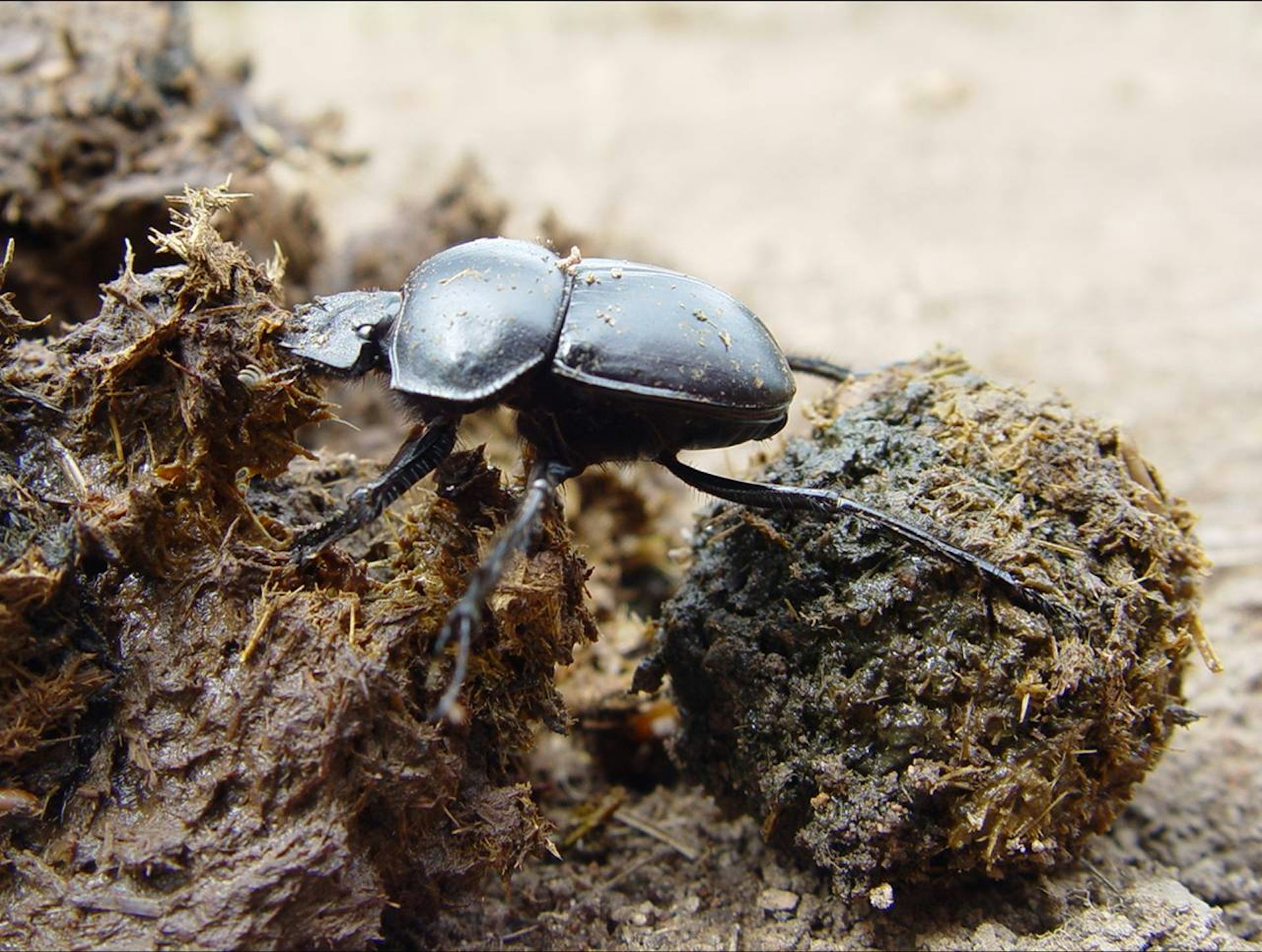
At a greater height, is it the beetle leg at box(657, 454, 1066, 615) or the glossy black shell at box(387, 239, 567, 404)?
the glossy black shell at box(387, 239, 567, 404)

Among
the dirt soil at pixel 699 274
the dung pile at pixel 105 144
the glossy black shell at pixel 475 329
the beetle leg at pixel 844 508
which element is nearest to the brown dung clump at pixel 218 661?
the dirt soil at pixel 699 274

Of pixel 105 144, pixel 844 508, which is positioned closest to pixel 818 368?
pixel 844 508

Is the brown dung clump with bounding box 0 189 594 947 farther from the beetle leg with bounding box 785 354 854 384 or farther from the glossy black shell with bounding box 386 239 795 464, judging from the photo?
the beetle leg with bounding box 785 354 854 384

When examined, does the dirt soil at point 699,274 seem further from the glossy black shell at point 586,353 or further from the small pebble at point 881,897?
the glossy black shell at point 586,353

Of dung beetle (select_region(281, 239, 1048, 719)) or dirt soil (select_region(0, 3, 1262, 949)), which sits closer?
dirt soil (select_region(0, 3, 1262, 949))

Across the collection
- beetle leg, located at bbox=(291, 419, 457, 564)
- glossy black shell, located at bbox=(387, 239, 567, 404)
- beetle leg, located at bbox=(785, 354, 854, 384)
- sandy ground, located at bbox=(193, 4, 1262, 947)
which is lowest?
sandy ground, located at bbox=(193, 4, 1262, 947)

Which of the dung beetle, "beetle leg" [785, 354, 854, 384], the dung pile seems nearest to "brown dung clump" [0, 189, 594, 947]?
the dung beetle

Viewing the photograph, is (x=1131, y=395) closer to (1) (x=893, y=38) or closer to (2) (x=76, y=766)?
(2) (x=76, y=766)
